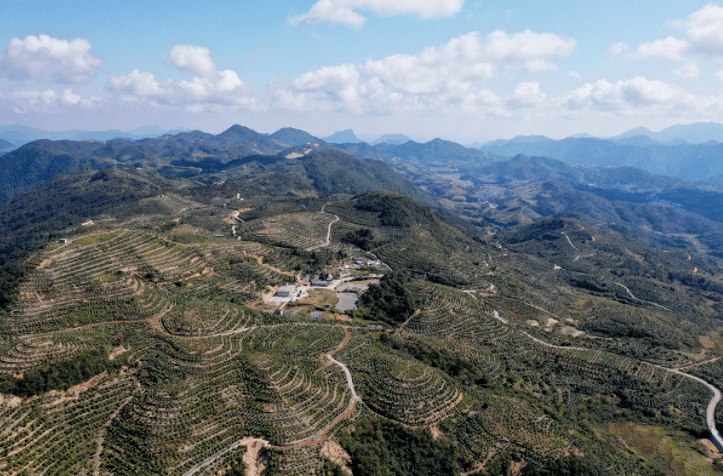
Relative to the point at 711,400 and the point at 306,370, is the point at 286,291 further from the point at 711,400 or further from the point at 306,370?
the point at 711,400

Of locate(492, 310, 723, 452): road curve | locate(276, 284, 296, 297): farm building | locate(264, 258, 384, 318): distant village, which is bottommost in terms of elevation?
locate(492, 310, 723, 452): road curve

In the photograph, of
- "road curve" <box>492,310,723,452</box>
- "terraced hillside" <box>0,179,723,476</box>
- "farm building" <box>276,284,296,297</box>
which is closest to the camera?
"terraced hillside" <box>0,179,723,476</box>

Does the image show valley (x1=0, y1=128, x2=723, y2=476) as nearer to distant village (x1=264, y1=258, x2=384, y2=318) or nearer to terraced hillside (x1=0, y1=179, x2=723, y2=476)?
terraced hillside (x1=0, y1=179, x2=723, y2=476)

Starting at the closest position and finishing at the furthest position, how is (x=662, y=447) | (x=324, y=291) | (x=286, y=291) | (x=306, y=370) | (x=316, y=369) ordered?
(x=306, y=370) < (x=316, y=369) < (x=662, y=447) < (x=286, y=291) < (x=324, y=291)

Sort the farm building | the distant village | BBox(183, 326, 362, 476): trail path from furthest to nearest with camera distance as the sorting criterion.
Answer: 1. the farm building
2. the distant village
3. BBox(183, 326, 362, 476): trail path

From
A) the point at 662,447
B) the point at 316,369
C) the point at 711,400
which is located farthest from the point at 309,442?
the point at 711,400

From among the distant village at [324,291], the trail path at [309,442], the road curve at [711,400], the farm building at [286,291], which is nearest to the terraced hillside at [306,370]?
the trail path at [309,442]

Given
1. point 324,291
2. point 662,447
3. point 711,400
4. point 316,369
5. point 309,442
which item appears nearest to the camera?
point 309,442

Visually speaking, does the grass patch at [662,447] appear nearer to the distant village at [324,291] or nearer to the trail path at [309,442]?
the trail path at [309,442]

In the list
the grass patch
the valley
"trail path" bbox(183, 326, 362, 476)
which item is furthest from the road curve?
"trail path" bbox(183, 326, 362, 476)

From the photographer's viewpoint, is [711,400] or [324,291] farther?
[324,291]
